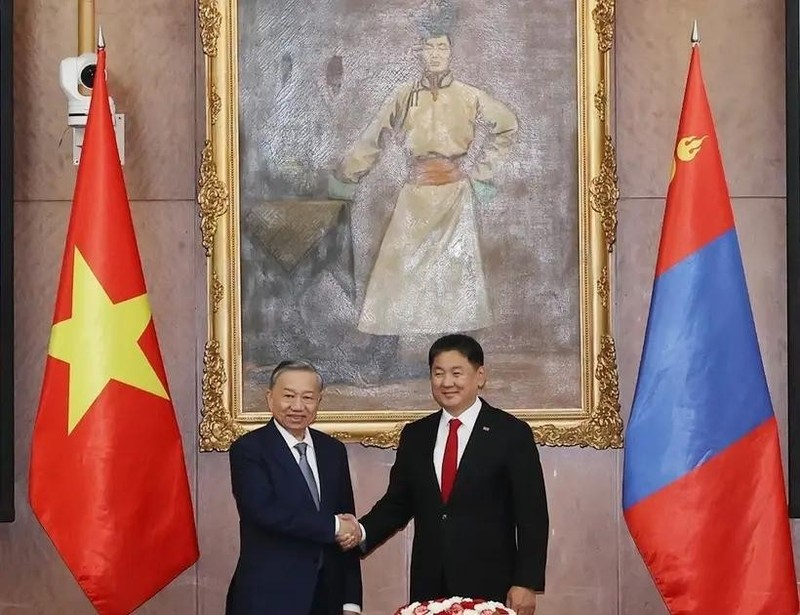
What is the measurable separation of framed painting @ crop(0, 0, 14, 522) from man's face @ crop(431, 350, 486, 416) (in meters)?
1.71

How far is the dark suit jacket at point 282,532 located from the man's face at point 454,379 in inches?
15.4

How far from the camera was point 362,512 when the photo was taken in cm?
498

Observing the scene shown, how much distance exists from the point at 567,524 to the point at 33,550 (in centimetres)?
202

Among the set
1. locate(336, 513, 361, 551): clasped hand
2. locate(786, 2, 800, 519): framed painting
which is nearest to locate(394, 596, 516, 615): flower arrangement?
locate(336, 513, 361, 551): clasped hand

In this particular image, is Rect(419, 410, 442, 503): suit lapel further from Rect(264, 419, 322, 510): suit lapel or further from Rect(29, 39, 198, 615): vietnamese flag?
Rect(29, 39, 198, 615): vietnamese flag

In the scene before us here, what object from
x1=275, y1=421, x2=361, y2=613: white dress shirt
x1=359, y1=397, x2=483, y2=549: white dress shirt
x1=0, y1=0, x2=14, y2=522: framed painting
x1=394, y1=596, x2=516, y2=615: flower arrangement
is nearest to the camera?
x1=394, y1=596, x2=516, y2=615: flower arrangement

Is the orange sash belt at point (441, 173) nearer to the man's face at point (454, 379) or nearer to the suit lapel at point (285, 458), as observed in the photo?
the man's face at point (454, 379)

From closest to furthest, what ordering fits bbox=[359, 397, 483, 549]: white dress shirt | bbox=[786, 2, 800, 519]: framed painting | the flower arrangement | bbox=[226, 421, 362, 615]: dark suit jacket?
the flower arrangement → bbox=[226, 421, 362, 615]: dark suit jacket → bbox=[359, 397, 483, 549]: white dress shirt → bbox=[786, 2, 800, 519]: framed painting

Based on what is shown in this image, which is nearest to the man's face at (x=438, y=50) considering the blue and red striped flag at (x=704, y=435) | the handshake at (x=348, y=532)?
the blue and red striped flag at (x=704, y=435)

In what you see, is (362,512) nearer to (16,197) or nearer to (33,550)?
(33,550)

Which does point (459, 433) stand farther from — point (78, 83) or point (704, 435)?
point (78, 83)

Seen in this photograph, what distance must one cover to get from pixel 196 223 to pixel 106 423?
1.01 m

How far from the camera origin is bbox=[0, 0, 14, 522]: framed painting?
480cm

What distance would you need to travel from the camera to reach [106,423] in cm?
432
